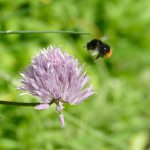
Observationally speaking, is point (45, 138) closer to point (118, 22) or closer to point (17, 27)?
point (17, 27)

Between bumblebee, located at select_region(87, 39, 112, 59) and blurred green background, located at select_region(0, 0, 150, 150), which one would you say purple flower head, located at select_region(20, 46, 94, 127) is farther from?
blurred green background, located at select_region(0, 0, 150, 150)

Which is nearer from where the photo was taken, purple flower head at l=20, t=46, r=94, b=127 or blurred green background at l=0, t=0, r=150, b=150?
purple flower head at l=20, t=46, r=94, b=127

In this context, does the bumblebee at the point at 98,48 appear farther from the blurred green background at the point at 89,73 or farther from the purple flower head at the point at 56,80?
the blurred green background at the point at 89,73

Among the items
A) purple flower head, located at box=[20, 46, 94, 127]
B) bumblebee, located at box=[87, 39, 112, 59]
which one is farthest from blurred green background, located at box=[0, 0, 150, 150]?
purple flower head, located at box=[20, 46, 94, 127]

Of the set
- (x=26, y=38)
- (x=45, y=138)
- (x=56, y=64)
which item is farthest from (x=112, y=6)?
(x=56, y=64)

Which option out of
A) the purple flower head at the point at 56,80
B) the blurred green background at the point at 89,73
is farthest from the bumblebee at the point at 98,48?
the blurred green background at the point at 89,73

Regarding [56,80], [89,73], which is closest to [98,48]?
[56,80]
